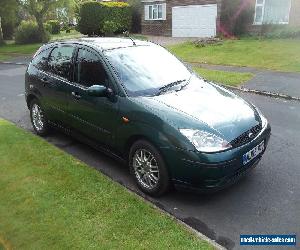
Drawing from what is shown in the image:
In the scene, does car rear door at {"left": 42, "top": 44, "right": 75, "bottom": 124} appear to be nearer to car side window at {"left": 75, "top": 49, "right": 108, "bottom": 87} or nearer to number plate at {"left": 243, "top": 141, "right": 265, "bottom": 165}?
car side window at {"left": 75, "top": 49, "right": 108, "bottom": 87}

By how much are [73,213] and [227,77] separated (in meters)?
9.11

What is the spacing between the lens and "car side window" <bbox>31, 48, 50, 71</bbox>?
663 cm

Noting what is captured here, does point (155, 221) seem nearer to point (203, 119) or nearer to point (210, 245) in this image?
point (210, 245)

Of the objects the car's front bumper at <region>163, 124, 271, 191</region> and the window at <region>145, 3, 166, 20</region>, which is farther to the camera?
the window at <region>145, 3, 166, 20</region>

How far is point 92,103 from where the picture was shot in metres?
5.29

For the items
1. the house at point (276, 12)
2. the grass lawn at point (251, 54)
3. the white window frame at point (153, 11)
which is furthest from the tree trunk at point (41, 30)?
the house at point (276, 12)

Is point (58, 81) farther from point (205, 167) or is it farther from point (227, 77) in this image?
point (227, 77)

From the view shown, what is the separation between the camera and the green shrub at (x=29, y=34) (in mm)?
30250

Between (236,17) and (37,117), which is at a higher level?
(236,17)

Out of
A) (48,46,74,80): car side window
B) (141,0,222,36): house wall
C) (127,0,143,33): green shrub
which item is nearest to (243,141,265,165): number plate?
(48,46,74,80): car side window

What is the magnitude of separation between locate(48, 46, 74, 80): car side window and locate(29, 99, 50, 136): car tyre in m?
0.89

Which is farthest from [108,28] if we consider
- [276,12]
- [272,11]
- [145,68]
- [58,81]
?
[145,68]

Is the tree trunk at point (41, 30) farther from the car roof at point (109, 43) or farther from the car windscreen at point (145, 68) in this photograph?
the car windscreen at point (145, 68)

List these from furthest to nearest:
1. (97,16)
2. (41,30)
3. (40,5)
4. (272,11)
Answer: (97,16) < (41,30) < (40,5) < (272,11)
